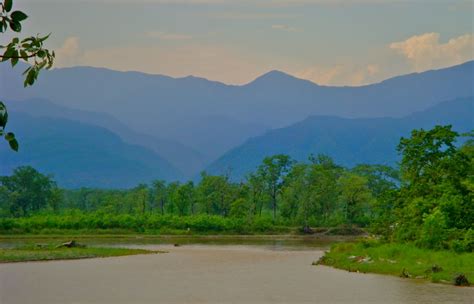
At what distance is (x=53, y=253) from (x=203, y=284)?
53.4 feet

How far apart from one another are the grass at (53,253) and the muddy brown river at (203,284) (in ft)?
5.47

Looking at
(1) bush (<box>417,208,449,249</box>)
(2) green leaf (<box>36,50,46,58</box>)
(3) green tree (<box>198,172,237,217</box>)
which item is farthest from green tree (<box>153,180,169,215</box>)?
(2) green leaf (<box>36,50,46,58</box>)

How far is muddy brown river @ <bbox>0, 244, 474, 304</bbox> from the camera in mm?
25516

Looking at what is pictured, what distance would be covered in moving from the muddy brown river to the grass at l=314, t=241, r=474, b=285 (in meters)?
0.84

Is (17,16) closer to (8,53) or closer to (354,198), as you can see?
(8,53)

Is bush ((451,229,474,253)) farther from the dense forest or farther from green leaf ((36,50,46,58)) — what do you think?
green leaf ((36,50,46,58))

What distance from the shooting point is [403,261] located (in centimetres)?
3328

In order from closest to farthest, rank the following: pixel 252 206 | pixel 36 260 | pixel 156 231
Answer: pixel 36 260 → pixel 156 231 → pixel 252 206

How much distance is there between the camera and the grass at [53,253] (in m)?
41.3

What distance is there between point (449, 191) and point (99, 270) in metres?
16.4

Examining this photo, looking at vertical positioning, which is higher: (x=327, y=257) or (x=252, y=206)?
(x=252, y=206)

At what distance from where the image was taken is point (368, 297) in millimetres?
25484

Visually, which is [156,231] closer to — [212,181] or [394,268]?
[212,181]

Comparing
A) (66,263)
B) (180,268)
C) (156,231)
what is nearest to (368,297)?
Answer: (180,268)
